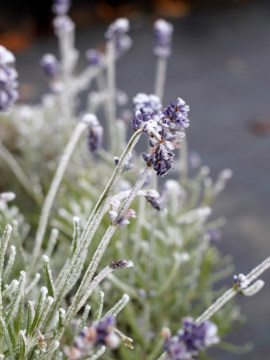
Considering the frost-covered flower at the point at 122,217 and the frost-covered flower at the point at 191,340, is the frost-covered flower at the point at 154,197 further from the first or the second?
the frost-covered flower at the point at 191,340

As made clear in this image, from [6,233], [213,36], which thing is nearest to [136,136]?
[6,233]

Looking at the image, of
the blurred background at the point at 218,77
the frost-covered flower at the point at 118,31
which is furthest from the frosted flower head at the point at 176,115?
the blurred background at the point at 218,77

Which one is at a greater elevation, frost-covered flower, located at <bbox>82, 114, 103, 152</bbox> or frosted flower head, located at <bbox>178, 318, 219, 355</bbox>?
frost-covered flower, located at <bbox>82, 114, 103, 152</bbox>

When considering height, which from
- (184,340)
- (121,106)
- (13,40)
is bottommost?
(184,340)

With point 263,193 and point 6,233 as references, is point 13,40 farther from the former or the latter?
point 6,233

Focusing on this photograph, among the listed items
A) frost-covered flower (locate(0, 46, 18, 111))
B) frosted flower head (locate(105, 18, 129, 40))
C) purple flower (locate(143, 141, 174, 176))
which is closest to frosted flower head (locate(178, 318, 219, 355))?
purple flower (locate(143, 141, 174, 176))

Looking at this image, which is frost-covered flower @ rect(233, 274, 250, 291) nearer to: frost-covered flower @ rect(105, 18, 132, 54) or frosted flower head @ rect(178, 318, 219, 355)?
frosted flower head @ rect(178, 318, 219, 355)
